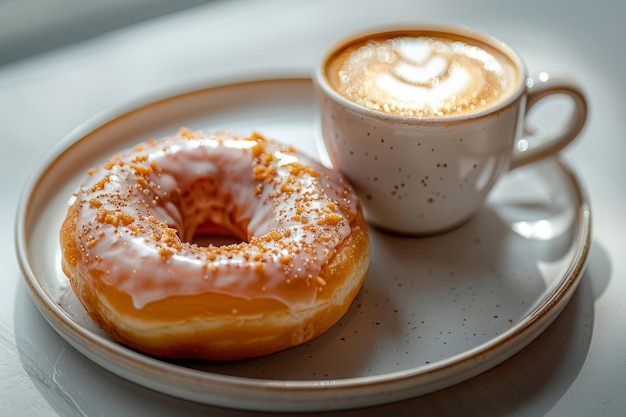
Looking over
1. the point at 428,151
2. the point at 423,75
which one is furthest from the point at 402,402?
the point at 423,75

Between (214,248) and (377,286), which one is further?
(377,286)

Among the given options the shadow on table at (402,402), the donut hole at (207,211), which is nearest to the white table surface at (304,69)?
the shadow on table at (402,402)

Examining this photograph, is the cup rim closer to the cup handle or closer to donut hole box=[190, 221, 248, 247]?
the cup handle

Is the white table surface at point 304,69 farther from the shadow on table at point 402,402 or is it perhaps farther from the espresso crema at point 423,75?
the espresso crema at point 423,75

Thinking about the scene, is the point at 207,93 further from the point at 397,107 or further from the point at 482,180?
the point at 482,180

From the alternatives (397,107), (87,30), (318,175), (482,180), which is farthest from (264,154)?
(87,30)

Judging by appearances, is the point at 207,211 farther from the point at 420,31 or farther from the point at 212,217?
the point at 420,31
